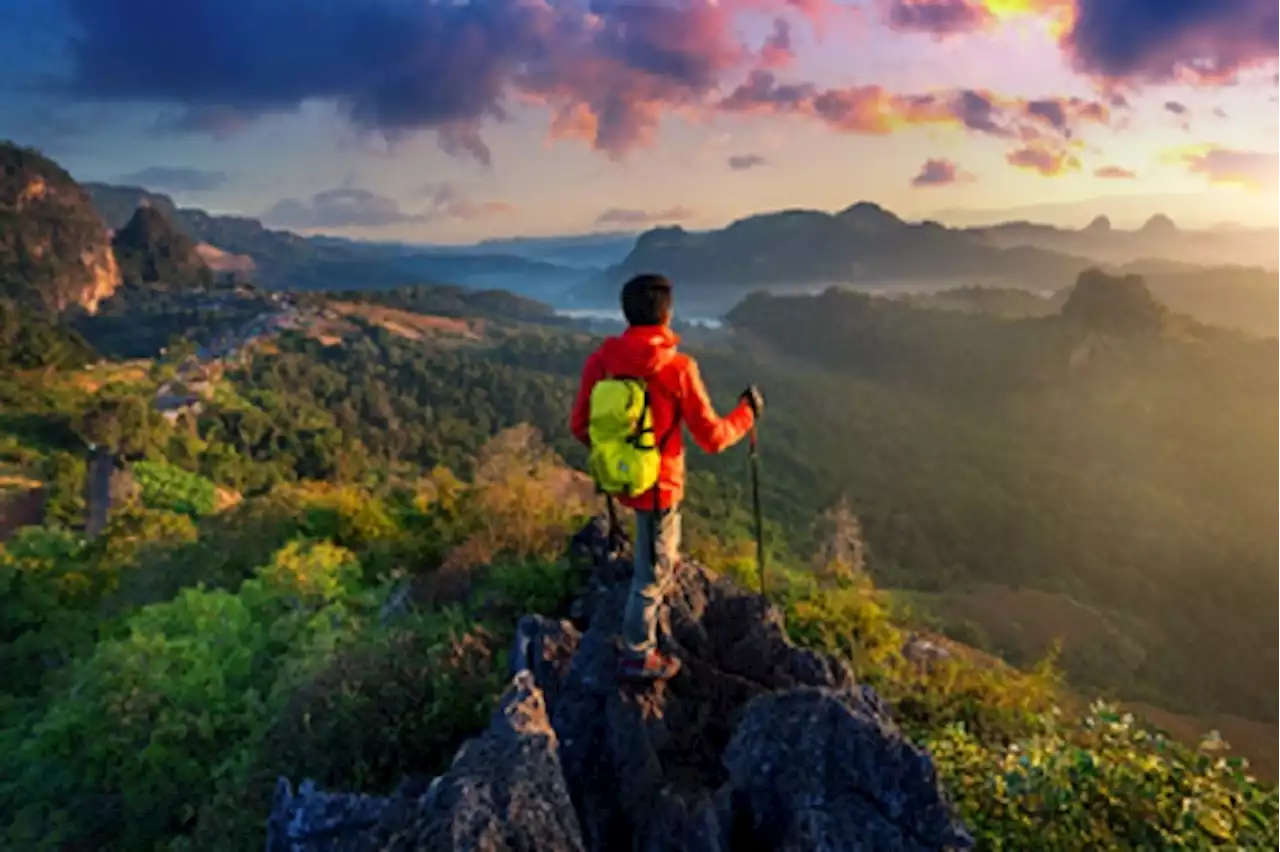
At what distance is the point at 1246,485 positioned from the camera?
68.2 m

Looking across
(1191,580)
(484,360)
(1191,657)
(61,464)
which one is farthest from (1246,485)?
(61,464)

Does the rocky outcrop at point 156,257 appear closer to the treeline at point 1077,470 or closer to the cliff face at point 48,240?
the cliff face at point 48,240

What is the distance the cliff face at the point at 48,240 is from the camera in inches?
3883

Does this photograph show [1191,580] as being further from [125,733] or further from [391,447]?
[125,733]

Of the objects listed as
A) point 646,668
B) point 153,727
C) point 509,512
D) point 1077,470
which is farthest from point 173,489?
point 1077,470

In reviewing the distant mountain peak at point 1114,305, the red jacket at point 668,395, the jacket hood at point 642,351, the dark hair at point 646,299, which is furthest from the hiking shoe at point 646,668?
the distant mountain peak at point 1114,305

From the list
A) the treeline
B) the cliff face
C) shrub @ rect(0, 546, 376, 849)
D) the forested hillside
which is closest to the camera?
the forested hillside

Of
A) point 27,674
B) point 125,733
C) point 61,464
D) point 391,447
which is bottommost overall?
point 391,447

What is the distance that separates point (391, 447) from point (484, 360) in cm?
2565

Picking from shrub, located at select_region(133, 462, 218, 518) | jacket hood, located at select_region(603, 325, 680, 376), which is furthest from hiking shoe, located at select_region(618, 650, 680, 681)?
shrub, located at select_region(133, 462, 218, 518)

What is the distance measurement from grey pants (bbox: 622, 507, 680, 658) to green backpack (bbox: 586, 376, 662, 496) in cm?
31

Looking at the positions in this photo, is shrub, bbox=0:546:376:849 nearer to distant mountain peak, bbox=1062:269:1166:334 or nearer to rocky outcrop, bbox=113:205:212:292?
distant mountain peak, bbox=1062:269:1166:334

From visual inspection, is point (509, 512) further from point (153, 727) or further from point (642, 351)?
point (642, 351)

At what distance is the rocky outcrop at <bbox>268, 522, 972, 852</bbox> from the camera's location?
3.94 metres
